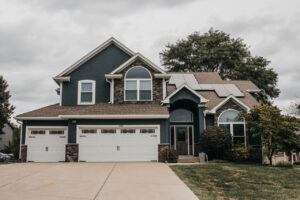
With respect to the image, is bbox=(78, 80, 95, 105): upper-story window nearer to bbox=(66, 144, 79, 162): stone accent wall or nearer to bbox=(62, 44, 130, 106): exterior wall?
bbox=(62, 44, 130, 106): exterior wall

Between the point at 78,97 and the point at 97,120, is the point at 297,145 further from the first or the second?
the point at 78,97

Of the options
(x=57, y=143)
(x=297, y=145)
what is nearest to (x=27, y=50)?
(x=57, y=143)

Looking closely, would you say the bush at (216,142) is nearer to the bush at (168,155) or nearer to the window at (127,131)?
the bush at (168,155)

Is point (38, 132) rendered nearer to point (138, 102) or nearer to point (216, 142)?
point (138, 102)

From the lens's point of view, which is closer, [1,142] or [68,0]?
[68,0]

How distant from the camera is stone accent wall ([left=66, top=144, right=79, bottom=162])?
15906 mm

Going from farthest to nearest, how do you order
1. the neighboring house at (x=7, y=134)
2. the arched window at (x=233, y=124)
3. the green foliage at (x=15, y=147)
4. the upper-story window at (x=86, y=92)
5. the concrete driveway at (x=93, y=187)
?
the neighboring house at (x=7, y=134) → the green foliage at (x=15, y=147) → the upper-story window at (x=86, y=92) → the arched window at (x=233, y=124) → the concrete driveway at (x=93, y=187)

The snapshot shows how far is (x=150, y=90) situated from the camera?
1827cm

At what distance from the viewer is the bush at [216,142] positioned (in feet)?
53.2

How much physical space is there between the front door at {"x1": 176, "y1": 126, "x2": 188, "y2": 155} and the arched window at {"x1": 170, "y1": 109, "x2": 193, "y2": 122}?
22.4 inches

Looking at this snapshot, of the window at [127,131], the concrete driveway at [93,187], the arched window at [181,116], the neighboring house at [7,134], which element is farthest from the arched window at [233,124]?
the neighboring house at [7,134]

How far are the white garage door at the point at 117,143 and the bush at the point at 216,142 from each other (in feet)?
9.50

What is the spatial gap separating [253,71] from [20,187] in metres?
31.6

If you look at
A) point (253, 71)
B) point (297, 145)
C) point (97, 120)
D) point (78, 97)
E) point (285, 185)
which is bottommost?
point (285, 185)
